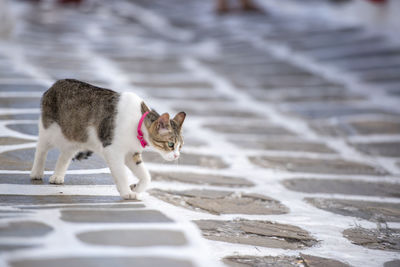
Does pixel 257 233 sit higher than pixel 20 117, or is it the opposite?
pixel 20 117

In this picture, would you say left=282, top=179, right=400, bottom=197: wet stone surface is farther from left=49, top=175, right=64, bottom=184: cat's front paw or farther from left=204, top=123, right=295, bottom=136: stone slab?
left=49, top=175, right=64, bottom=184: cat's front paw

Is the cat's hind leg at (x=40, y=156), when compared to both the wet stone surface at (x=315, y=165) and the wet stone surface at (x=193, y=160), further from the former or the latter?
the wet stone surface at (x=315, y=165)

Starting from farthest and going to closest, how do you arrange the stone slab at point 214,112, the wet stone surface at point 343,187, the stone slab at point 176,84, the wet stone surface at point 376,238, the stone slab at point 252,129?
the stone slab at point 176,84
the stone slab at point 214,112
the stone slab at point 252,129
the wet stone surface at point 343,187
the wet stone surface at point 376,238

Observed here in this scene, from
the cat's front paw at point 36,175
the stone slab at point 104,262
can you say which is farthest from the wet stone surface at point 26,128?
the stone slab at point 104,262

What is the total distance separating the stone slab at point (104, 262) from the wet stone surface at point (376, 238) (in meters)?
1.58

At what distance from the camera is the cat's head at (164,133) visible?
10.8ft

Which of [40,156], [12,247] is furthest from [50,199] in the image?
[12,247]

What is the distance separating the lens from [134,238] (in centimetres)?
268

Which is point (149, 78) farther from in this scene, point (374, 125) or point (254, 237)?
point (254, 237)

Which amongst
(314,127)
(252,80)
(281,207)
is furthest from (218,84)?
(281,207)

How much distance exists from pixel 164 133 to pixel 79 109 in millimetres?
539

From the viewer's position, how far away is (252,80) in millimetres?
9867

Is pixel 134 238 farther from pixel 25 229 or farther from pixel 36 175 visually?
pixel 36 175

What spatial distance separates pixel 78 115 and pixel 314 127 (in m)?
4.54
